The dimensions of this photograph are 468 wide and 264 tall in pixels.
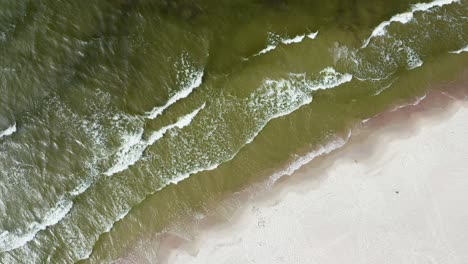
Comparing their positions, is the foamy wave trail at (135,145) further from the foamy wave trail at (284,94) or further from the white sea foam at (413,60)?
the white sea foam at (413,60)

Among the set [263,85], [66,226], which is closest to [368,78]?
[263,85]

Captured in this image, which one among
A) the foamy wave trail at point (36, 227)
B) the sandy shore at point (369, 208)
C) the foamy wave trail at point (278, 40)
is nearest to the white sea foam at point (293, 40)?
the foamy wave trail at point (278, 40)

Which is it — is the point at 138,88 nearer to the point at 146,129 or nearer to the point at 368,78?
the point at 146,129

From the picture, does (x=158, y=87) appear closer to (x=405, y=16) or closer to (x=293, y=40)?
(x=293, y=40)

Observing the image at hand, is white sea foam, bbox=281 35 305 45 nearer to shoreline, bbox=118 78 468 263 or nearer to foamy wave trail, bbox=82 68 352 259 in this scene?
foamy wave trail, bbox=82 68 352 259


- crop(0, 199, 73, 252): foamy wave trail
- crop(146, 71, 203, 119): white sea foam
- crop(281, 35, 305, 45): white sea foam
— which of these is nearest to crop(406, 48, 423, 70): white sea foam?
crop(281, 35, 305, 45): white sea foam

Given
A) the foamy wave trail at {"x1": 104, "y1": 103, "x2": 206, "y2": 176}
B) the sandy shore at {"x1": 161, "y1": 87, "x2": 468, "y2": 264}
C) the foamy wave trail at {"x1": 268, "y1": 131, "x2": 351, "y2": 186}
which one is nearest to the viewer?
the sandy shore at {"x1": 161, "y1": 87, "x2": 468, "y2": 264}
